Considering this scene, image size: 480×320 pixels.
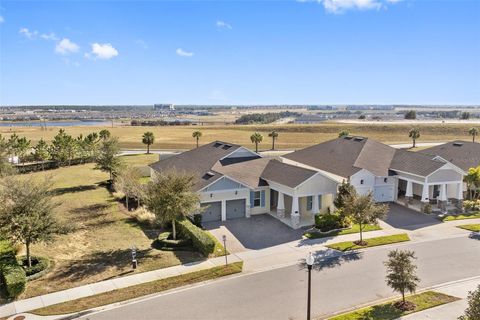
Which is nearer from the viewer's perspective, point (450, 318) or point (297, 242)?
point (450, 318)

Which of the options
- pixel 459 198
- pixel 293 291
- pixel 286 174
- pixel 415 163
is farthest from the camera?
pixel 415 163

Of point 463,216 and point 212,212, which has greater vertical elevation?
point 212,212

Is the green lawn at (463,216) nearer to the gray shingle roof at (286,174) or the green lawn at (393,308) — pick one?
the gray shingle roof at (286,174)

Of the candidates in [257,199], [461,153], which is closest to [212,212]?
[257,199]

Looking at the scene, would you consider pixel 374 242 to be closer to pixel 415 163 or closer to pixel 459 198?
pixel 415 163

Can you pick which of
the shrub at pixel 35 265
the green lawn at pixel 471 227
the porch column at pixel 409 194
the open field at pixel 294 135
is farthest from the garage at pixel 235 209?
the open field at pixel 294 135

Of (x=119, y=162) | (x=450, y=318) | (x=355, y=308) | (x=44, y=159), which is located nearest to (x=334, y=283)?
(x=355, y=308)

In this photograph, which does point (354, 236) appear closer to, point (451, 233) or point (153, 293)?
point (451, 233)
